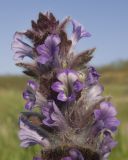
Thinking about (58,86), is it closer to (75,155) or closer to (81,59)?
(81,59)

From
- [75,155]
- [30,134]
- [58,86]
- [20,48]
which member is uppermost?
[20,48]

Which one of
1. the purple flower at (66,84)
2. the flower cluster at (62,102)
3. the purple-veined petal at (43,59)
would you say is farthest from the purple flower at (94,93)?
the purple-veined petal at (43,59)

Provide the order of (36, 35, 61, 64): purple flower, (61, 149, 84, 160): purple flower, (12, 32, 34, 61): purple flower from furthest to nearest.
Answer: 1. (12, 32, 34, 61): purple flower
2. (36, 35, 61, 64): purple flower
3. (61, 149, 84, 160): purple flower

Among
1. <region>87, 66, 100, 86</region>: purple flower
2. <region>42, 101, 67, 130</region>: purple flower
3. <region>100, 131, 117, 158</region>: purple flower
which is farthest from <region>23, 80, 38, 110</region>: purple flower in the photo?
<region>100, 131, 117, 158</region>: purple flower

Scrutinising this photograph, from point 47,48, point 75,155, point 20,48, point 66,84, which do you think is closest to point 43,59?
point 47,48

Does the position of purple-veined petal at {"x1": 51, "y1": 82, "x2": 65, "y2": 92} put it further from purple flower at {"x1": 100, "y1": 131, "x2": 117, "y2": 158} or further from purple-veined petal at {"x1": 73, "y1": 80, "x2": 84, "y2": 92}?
purple flower at {"x1": 100, "y1": 131, "x2": 117, "y2": 158}

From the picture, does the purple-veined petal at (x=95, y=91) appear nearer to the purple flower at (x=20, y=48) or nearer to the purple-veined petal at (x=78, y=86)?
the purple-veined petal at (x=78, y=86)

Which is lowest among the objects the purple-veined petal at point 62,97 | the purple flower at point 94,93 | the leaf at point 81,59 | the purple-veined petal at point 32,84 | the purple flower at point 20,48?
the purple-veined petal at point 62,97
